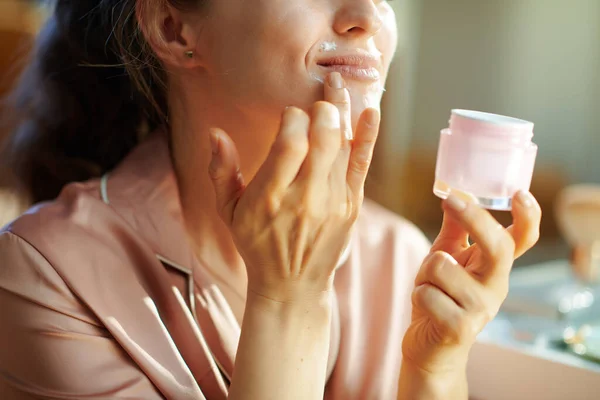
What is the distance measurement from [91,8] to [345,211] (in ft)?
1.65

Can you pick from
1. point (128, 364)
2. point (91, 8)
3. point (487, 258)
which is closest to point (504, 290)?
point (487, 258)

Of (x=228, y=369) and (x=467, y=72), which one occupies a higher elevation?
(x=467, y=72)

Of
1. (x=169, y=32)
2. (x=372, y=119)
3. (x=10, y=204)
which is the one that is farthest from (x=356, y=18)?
(x=10, y=204)

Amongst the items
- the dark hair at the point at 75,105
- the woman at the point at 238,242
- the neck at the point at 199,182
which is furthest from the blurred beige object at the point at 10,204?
the neck at the point at 199,182

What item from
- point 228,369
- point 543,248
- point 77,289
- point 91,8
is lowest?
point 543,248

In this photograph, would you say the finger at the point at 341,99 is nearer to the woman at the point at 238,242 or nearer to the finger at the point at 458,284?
the woman at the point at 238,242

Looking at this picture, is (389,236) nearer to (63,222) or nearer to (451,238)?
(451,238)

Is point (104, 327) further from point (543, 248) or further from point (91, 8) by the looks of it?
point (543, 248)

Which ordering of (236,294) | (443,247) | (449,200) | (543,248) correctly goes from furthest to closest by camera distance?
(543,248) < (236,294) < (443,247) < (449,200)

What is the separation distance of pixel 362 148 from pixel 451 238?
16 centimetres

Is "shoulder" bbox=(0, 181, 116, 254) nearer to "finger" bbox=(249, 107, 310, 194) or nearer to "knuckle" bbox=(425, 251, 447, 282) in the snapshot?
"finger" bbox=(249, 107, 310, 194)

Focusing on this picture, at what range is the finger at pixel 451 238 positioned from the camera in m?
0.78

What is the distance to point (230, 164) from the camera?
701mm

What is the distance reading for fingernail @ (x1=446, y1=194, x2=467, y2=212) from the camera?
26.3 inches
